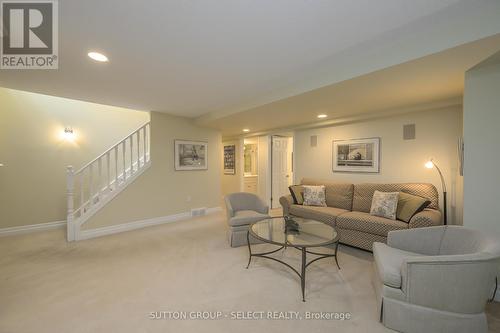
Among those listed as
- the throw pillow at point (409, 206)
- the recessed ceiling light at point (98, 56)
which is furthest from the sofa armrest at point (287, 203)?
the recessed ceiling light at point (98, 56)

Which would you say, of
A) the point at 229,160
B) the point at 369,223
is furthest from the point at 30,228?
the point at 369,223

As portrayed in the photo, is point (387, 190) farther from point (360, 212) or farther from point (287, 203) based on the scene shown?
point (287, 203)

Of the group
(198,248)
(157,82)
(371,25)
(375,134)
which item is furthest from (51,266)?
(375,134)

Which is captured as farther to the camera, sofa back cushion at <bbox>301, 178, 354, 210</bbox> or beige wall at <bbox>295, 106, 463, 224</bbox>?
sofa back cushion at <bbox>301, 178, 354, 210</bbox>

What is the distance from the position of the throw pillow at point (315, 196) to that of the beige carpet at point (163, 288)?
37.2 inches

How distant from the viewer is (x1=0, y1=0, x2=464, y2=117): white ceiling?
5.15ft

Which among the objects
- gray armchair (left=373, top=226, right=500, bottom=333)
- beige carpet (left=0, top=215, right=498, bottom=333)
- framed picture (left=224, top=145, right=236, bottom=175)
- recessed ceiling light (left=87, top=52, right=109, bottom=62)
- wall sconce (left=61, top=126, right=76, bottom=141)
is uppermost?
recessed ceiling light (left=87, top=52, right=109, bottom=62)

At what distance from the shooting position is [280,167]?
6.33m

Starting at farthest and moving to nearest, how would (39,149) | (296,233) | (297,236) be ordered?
(39,149)
(296,233)
(297,236)

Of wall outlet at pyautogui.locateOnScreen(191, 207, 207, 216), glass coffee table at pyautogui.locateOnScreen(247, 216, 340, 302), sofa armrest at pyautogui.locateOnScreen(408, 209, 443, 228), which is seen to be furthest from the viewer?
wall outlet at pyautogui.locateOnScreen(191, 207, 207, 216)

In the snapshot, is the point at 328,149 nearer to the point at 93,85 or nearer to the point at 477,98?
the point at 477,98

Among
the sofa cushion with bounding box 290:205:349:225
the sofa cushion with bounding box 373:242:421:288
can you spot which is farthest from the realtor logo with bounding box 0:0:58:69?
the sofa cushion with bounding box 290:205:349:225

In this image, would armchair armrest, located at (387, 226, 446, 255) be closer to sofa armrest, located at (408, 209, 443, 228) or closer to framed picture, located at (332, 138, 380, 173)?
sofa armrest, located at (408, 209, 443, 228)

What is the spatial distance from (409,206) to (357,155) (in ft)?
4.92
